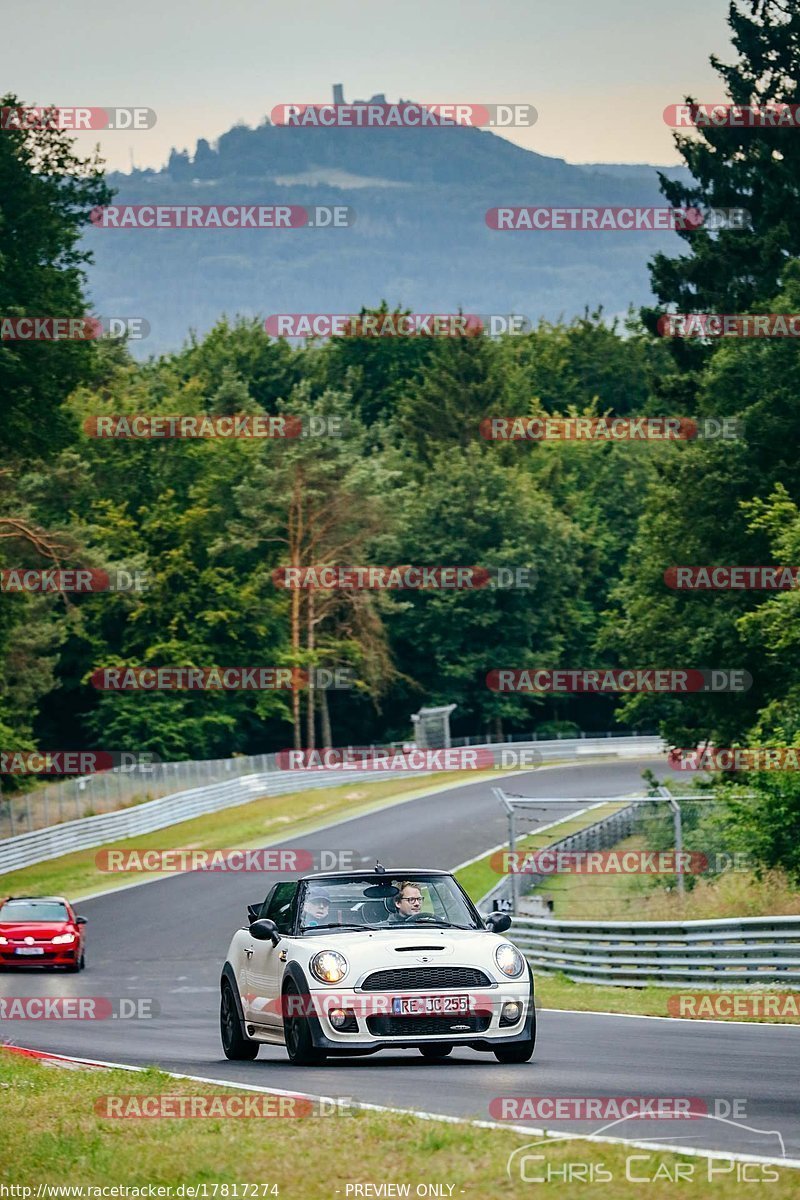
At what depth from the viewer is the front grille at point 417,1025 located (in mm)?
13344

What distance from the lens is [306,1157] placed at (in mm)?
8867

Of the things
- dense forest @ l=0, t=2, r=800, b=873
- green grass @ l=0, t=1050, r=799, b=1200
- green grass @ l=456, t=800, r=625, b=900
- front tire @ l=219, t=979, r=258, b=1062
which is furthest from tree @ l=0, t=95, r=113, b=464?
green grass @ l=0, t=1050, r=799, b=1200

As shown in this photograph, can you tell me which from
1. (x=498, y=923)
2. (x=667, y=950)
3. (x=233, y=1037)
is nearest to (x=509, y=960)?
(x=498, y=923)

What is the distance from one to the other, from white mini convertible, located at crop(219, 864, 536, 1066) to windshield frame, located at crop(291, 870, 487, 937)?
1cm

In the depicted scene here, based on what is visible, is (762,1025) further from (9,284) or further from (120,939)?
(9,284)

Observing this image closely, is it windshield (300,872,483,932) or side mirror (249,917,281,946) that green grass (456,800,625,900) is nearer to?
windshield (300,872,483,932)

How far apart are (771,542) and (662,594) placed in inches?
204

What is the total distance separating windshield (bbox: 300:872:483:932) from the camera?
1425cm

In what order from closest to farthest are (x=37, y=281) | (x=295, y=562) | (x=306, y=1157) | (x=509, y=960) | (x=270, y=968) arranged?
(x=306, y=1157), (x=509, y=960), (x=270, y=968), (x=37, y=281), (x=295, y=562)

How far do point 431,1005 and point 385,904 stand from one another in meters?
1.24

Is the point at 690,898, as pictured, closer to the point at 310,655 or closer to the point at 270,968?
the point at 270,968

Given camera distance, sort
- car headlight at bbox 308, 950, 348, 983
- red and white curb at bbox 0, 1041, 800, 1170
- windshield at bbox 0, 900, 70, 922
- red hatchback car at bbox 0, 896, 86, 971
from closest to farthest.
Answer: red and white curb at bbox 0, 1041, 800, 1170 → car headlight at bbox 308, 950, 348, 983 → red hatchback car at bbox 0, 896, 86, 971 → windshield at bbox 0, 900, 70, 922

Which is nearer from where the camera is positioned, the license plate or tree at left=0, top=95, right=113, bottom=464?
the license plate

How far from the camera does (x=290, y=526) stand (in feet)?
280
